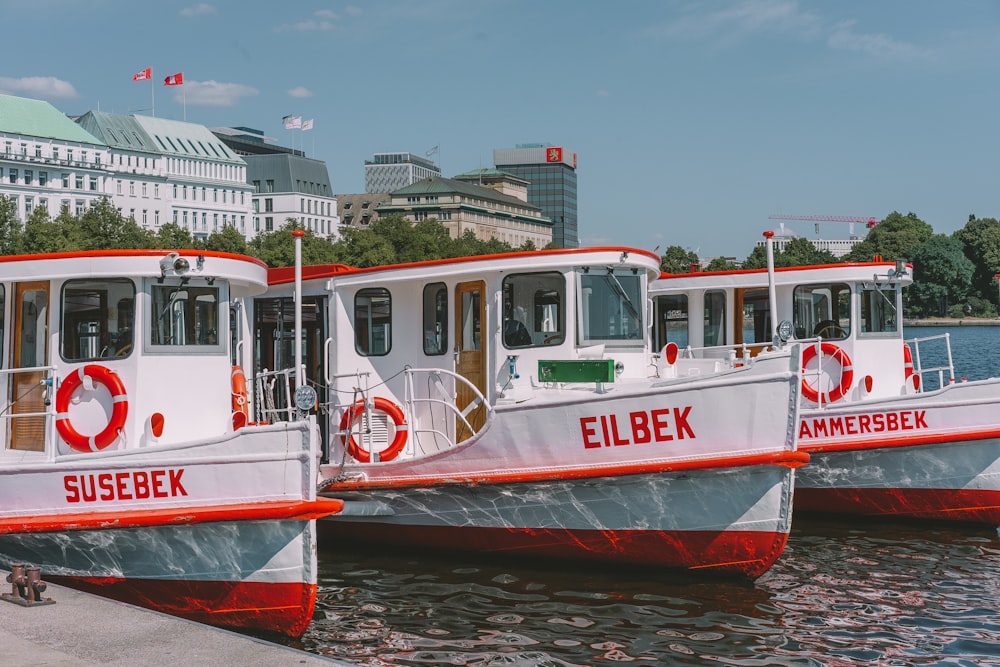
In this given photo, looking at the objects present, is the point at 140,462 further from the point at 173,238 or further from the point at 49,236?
the point at 173,238

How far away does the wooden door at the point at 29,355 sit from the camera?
428 inches

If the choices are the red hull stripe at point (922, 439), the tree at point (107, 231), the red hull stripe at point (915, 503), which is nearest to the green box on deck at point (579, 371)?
the red hull stripe at point (922, 439)

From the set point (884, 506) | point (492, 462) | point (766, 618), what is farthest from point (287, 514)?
point (884, 506)

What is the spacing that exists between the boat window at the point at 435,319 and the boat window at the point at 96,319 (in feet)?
13.8

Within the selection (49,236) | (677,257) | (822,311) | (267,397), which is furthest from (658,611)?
(677,257)

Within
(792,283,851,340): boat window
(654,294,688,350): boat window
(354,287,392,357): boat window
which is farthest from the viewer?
(654,294,688,350): boat window

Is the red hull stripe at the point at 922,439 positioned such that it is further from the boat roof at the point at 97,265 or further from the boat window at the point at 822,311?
the boat roof at the point at 97,265

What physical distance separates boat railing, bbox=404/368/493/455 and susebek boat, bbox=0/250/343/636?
3.15 metres

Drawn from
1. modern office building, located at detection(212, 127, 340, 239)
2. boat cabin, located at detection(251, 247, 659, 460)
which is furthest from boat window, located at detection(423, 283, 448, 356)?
modern office building, located at detection(212, 127, 340, 239)

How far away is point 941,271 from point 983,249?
856 centimetres

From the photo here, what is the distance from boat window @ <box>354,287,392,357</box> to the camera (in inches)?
555

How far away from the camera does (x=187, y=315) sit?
11.0 meters

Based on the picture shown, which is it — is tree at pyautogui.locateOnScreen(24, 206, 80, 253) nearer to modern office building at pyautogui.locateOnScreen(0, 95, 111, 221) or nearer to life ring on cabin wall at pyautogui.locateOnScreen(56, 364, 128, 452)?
modern office building at pyautogui.locateOnScreen(0, 95, 111, 221)

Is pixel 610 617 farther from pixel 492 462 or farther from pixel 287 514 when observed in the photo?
pixel 287 514
